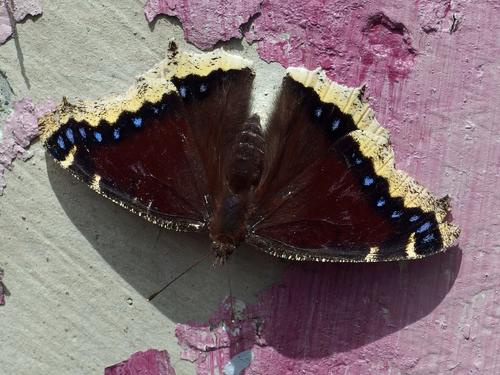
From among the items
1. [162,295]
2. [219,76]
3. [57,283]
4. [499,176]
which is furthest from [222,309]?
[499,176]

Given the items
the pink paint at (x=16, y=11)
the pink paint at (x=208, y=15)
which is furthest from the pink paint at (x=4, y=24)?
the pink paint at (x=208, y=15)

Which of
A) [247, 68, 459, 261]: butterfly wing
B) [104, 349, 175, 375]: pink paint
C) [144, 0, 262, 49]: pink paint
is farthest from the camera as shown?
[104, 349, 175, 375]: pink paint

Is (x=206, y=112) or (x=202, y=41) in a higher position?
(x=202, y=41)

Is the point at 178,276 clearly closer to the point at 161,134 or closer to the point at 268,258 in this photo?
the point at 268,258

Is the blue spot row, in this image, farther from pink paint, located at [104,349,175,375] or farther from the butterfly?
pink paint, located at [104,349,175,375]

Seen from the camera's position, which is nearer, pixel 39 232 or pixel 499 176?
pixel 499 176

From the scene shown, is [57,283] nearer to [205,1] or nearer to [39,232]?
[39,232]

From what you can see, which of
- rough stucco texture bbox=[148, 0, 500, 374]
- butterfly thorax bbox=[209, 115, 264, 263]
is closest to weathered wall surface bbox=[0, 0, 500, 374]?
rough stucco texture bbox=[148, 0, 500, 374]

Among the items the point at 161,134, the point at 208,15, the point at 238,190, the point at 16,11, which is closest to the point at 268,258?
the point at 238,190
